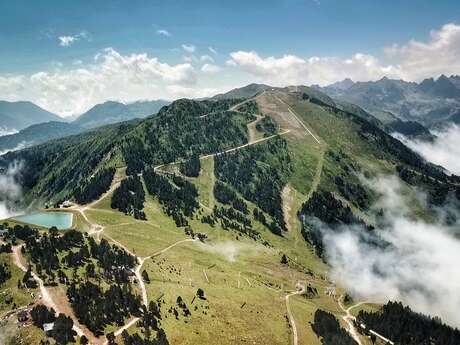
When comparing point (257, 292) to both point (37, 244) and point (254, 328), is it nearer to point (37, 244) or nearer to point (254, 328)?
point (254, 328)

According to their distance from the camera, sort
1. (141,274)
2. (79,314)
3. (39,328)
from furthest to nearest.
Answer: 1. (141,274)
2. (79,314)
3. (39,328)

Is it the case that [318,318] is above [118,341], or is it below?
below

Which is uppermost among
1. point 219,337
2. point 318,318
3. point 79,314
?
point 79,314

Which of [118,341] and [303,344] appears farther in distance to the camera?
[303,344]

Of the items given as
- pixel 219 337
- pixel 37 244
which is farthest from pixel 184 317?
pixel 37 244

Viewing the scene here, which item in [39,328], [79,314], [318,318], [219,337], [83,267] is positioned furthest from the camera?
[318,318]

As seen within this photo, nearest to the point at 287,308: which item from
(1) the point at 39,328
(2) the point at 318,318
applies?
(2) the point at 318,318

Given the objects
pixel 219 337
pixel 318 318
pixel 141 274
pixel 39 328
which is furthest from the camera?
pixel 318 318

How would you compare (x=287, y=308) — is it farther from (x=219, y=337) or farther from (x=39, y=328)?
(x=39, y=328)

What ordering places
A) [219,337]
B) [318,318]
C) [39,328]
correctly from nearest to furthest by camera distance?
[39,328] < [219,337] < [318,318]
